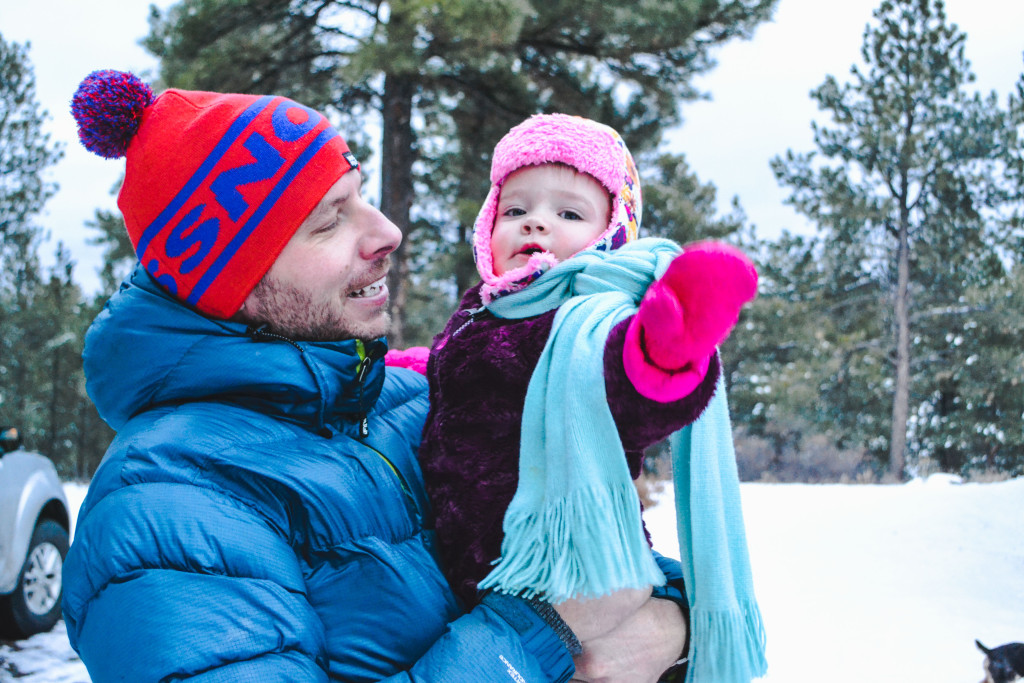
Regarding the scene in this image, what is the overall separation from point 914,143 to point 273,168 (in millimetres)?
14054

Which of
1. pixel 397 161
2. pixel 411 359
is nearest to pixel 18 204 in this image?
pixel 397 161

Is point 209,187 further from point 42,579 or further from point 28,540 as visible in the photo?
point 42,579

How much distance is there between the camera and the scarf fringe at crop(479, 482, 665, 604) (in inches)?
42.8

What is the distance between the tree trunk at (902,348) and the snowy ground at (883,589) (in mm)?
8646

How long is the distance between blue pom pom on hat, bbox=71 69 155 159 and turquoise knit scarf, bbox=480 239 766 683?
99 cm

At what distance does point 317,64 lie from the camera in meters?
9.49

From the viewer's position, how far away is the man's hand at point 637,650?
1250 millimetres

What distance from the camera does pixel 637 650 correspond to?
1.28 metres

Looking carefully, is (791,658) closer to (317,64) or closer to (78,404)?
(317,64)

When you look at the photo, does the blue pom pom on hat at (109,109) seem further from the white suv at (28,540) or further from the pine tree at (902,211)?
the pine tree at (902,211)

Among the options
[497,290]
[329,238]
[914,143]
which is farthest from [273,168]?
[914,143]

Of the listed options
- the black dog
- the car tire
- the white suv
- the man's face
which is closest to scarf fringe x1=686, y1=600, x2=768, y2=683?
the man's face

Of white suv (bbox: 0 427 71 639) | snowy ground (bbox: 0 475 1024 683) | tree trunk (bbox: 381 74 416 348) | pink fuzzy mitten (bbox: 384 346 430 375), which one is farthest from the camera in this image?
tree trunk (bbox: 381 74 416 348)

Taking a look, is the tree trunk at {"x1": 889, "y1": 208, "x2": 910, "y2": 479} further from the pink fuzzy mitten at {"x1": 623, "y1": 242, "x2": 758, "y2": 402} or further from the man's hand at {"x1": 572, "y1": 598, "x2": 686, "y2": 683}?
the pink fuzzy mitten at {"x1": 623, "y1": 242, "x2": 758, "y2": 402}
